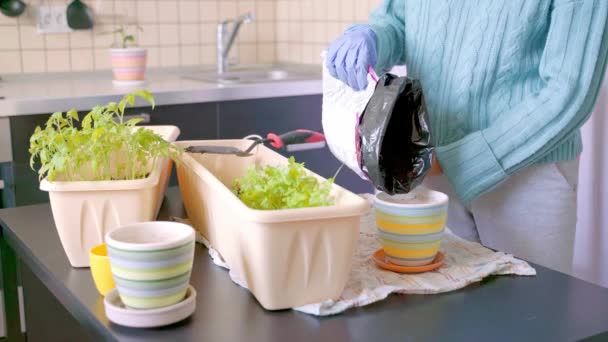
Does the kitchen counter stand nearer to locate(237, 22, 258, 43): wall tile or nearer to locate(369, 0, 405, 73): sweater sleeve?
locate(237, 22, 258, 43): wall tile

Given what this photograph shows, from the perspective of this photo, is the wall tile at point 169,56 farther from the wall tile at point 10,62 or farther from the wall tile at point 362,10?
the wall tile at point 362,10

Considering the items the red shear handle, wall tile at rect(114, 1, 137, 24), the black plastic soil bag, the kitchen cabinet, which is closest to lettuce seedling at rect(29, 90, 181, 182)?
the red shear handle

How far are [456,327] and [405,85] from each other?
0.36 metres

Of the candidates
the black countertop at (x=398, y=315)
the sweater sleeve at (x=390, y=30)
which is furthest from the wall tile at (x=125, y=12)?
the black countertop at (x=398, y=315)

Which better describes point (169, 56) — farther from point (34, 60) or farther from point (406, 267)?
point (406, 267)

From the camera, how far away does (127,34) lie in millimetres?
3027

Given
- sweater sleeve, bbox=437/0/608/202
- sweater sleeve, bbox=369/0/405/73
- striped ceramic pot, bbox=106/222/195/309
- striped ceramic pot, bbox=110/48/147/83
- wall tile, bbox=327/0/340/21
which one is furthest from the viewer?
wall tile, bbox=327/0/340/21

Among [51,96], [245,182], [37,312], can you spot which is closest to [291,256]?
[245,182]

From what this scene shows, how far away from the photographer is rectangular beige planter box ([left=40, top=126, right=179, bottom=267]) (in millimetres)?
1129

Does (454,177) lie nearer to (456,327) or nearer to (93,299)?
(456,327)

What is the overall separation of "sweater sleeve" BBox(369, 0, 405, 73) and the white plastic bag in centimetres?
24

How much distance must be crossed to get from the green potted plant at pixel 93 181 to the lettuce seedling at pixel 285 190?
17 cm

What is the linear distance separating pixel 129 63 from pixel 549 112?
177 centimetres

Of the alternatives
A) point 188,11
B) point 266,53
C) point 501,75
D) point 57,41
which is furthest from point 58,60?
point 501,75
